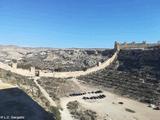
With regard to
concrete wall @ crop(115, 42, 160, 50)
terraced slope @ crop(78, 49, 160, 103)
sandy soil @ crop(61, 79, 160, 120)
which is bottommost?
sandy soil @ crop(61, 79, 160, 120)

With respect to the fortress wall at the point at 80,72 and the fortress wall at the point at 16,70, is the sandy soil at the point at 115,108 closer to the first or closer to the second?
the fortress wall at the point at 16,70

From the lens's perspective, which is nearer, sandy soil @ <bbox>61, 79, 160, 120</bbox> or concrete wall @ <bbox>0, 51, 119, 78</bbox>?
sandy soil @ <bbox>61, 79, 160, 120</bbox>

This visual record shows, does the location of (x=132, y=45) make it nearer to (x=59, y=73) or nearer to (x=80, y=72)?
(x=80, y=72)

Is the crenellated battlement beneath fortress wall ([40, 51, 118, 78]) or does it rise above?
above

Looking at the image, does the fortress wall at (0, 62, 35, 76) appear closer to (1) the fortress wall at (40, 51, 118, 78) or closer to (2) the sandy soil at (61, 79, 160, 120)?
(1) the fortress wall at (40, 51, 118, 78)

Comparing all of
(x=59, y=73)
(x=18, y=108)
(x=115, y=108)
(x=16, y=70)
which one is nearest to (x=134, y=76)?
(x=59, y=73)

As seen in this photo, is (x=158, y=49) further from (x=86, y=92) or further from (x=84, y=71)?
(x=86, y=92)

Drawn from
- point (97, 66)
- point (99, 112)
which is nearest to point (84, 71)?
point (97, 66)

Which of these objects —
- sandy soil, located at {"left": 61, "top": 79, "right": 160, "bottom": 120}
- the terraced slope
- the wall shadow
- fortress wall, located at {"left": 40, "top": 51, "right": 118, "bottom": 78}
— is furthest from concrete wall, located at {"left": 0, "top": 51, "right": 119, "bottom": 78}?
the wall shadow

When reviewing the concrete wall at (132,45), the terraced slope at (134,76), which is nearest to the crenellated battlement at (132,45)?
the concrete wall at (132,45)
